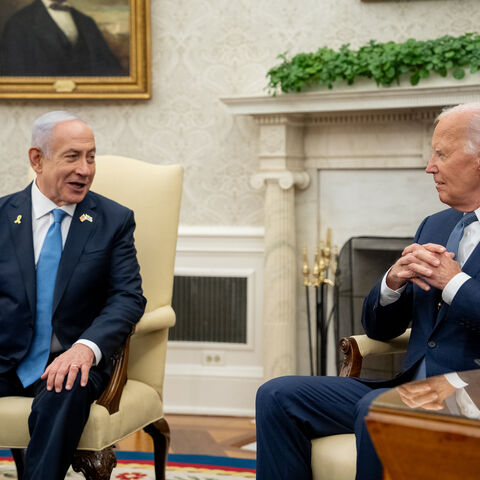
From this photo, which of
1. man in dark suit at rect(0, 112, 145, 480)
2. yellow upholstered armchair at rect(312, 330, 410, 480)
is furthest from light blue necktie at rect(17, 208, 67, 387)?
yellow upholstered armchair at rect(312, 330, 410, 480)

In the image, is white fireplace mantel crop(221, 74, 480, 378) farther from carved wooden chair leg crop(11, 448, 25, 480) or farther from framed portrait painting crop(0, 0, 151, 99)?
carved wooden chair leg crop(11, 448, 25, 480)

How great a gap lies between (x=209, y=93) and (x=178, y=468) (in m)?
2.39

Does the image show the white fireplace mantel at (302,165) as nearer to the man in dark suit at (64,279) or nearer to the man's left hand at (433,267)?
the man in dark suit at (64,279)

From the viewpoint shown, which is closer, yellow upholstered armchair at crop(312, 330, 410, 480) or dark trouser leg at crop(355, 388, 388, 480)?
dark trouser leg at crop(355, 388, 388, 480)

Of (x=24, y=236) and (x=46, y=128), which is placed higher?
(x=46, y=128)

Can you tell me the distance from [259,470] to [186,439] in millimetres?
1982

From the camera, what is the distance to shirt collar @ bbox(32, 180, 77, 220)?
298cm

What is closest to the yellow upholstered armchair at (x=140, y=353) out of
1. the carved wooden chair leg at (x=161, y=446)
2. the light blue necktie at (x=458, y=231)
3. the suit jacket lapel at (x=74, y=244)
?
the carved wooden chair leg at (x=161, y=446)

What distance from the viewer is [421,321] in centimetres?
258

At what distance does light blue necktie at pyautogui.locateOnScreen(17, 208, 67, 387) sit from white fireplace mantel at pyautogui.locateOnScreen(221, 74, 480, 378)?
192 cm

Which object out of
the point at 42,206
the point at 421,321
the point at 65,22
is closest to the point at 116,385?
the point at 42,206

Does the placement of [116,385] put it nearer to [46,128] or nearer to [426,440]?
[46,128]

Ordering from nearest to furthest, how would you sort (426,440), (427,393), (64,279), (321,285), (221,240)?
(426,440), (427,393), (64,279), (321,285), (221,240)

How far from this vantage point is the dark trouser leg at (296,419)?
2.30 m
